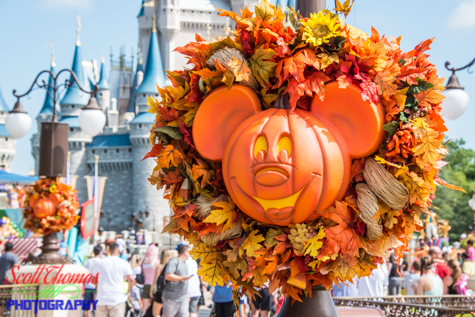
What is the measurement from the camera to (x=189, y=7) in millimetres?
47594

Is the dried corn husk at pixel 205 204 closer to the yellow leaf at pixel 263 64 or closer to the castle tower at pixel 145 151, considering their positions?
the yellow leaf at pixel 263 64

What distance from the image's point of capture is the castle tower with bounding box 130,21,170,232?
39094mm

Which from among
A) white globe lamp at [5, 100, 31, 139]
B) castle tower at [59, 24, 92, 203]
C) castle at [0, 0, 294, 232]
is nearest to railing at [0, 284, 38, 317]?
white globe lamp at [5, 100, 31, 139]

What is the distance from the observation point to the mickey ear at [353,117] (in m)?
1.87

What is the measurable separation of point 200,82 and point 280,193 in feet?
1.58

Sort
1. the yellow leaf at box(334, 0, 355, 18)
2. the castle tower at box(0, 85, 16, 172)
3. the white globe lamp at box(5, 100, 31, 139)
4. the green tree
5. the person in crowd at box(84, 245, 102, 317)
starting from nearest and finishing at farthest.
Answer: the yellow leaf at box(334, 0, 355, 18), the person in crowd at box(84, 245, 102, 317), the white globe lamp at box(5, 100, 31, 139), the green tree, the castle tower at box(0, 85, 16, 172)

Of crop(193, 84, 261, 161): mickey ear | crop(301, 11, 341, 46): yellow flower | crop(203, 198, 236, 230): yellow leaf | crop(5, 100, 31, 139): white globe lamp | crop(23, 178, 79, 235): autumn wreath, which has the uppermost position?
crop(301, 11, 341, 46): yellow flower

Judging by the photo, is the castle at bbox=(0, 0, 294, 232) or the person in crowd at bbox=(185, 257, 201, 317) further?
the castle at bbox=(0, 0, 294, 232)

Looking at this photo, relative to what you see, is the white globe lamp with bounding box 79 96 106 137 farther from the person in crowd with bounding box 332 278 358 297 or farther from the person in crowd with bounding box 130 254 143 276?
the person in crowd with bounding box 332 278 358 297

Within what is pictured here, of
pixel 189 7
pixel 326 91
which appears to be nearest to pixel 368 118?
pixel 326 91

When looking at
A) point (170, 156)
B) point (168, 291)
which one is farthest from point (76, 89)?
Result: point (170, 156)

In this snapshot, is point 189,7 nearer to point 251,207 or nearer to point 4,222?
point 4,222

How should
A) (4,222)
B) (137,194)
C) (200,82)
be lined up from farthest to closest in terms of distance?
(137,194) → (4,222) → (200,82)

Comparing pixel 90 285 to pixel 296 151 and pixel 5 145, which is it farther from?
pixel 5 145
